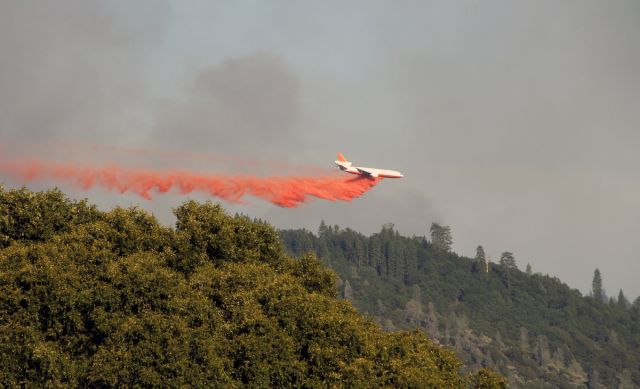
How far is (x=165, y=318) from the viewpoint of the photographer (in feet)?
232

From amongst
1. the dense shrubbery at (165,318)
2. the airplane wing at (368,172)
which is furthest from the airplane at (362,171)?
the dense shrubbery at (165,318)

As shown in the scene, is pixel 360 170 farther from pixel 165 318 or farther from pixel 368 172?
pixel 165 318

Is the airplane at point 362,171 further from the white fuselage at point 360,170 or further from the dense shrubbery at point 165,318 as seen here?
the dense shrubbery at point 165,318

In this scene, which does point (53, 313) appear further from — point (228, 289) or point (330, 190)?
point (330, 190)

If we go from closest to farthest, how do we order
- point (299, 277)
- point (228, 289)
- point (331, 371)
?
point (331, 371)
point (228, 289)
point (299, 277)

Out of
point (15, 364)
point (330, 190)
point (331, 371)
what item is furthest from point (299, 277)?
point (330, 190)

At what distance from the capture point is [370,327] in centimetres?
8069

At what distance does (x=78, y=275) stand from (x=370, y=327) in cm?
2371

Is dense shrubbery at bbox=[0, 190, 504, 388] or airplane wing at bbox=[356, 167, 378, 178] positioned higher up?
airplane wing at bbox=[356, 167, 378, 178]

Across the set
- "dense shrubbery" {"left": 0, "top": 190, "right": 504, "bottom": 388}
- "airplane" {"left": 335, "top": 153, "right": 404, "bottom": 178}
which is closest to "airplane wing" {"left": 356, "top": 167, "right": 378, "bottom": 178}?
"airplane" {"left": 335, "top": 153, "right": 404, "bottom": 178}

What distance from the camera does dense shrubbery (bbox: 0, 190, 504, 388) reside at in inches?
2650

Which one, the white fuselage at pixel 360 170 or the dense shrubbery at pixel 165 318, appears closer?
the dense shrubbery at pixel 165 318

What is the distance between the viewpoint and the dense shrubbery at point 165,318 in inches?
2650

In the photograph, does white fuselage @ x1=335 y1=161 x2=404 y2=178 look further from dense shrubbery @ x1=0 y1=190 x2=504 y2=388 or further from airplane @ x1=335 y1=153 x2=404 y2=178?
dense shrubbery @ x1=0 y1=190 x2=504 y2=388
